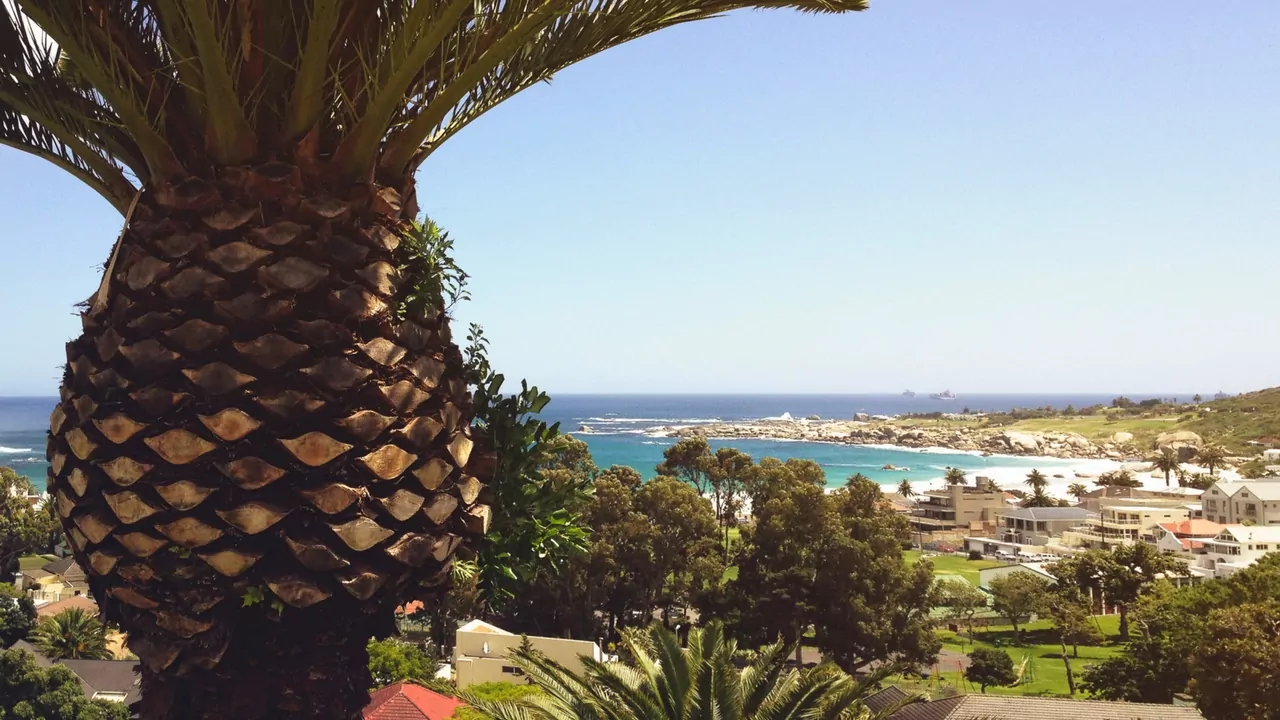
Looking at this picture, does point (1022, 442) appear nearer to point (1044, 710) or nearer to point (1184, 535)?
point (1184, 535)

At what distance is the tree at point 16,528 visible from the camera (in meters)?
42.8

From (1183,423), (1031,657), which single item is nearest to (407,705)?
(1031,657)

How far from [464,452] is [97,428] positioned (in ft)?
3.97

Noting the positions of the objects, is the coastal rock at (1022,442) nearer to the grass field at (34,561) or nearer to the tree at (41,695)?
the grass field at (34,561)

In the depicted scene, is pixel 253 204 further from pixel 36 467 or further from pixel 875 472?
pixel 875 472

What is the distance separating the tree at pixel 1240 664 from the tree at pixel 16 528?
161 ft

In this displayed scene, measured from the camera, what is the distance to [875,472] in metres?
121

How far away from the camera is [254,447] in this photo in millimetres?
2773

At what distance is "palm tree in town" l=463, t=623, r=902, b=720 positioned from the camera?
6.61 metres

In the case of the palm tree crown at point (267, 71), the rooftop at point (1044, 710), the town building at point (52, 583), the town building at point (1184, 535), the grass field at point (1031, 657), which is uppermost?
the palm tree crown at point (267, 71)

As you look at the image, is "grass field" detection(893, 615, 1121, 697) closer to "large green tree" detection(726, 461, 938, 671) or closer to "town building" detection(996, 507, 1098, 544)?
"large green tree" detection(726, 461, 938, 671)

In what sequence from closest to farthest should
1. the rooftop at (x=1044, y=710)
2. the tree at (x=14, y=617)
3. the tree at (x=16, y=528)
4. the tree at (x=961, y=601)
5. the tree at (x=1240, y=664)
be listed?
the rooftop at (x=1044, y=710)
the tree at (x=1240, y=664)
the tree at (x=14, y=617)
the tree at (x=961, y=601)
the tree at (x=16, y=528)

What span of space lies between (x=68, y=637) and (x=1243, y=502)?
67.1m

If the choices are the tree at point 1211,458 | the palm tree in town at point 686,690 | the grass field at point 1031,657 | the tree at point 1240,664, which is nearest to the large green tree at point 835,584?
the grass field at point 1031,657
